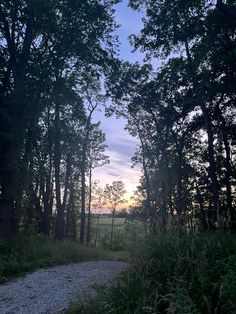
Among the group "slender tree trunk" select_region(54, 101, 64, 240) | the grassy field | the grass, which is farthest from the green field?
"slender tree trunk" select_region(54, 101, 64, 240)

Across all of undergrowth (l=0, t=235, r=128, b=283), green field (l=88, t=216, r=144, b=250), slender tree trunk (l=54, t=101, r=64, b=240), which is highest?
slender tree trunk (l=54, t=101, r=64, b=240)

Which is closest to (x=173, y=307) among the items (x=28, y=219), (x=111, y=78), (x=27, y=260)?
(x=27, y=260)

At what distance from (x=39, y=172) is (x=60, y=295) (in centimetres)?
943

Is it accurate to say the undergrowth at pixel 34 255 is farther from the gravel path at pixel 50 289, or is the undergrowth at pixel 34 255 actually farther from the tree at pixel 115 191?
the tree at pixel 115 191

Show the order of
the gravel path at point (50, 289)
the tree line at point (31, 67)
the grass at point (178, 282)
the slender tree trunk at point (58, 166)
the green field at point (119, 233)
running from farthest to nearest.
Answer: the slender tree trunk at point (58, 166)
the tree line at point (31, 67)
the green field at point (119, 233)
the gravel path at point (50, 289)
the grass at point (178, 282)

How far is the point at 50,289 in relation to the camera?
315 inches

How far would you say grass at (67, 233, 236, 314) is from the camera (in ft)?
13.7

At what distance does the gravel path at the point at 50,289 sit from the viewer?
21.8ft

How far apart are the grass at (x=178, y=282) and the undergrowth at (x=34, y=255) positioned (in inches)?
146

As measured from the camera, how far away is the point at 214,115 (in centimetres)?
2300

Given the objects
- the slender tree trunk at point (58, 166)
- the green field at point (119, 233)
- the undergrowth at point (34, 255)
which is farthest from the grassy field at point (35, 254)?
the slender tree trunk at point (58, 166)

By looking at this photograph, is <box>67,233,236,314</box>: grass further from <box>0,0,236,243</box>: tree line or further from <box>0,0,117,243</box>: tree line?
<box>0,0,117,243</box>: tree line

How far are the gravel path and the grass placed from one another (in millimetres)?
1001

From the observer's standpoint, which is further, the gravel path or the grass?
the gravel path
